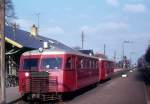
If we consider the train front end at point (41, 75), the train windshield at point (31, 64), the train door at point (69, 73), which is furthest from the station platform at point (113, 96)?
the train windshield at point (31, 64)

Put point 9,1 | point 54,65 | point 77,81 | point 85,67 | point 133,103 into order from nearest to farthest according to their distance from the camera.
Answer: point 133,103, point 54,65, point 77,81, point 85,67, point 9,1

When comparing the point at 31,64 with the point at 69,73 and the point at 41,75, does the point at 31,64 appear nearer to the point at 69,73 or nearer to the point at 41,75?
the point at 41,75

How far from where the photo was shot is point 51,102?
2383 centimetres

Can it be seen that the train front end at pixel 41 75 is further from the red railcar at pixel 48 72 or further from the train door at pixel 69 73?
the train door at pixel 69 73

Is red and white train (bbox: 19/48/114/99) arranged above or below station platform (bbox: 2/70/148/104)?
above

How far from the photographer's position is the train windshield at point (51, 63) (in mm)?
24073

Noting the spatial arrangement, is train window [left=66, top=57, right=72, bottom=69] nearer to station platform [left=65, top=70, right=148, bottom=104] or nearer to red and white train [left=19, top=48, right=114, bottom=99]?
red and white train [left=19, top=48, right=114, bottom=99]

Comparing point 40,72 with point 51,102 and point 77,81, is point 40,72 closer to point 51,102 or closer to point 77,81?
point 51,102

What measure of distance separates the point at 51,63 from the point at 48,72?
870 mm

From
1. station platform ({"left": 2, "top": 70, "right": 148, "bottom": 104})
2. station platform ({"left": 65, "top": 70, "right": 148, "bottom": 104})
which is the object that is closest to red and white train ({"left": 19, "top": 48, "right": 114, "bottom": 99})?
station platform ({"left": 2, "top": 70, "right": 148, "bottom": 104})

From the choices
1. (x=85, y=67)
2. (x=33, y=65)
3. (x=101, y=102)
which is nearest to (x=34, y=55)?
(x=33, y=65)

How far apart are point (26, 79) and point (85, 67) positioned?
24.0 feet

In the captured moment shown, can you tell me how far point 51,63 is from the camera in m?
24.3

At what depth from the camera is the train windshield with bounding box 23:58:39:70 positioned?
80.2 ft
